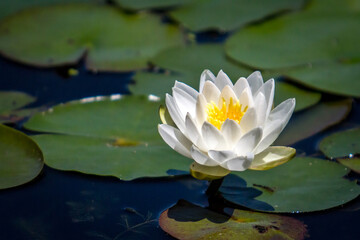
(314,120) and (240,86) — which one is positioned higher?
(240,86)

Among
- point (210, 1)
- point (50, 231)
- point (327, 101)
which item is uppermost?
point (210, 1)

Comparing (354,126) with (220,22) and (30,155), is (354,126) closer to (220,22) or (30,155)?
(220,22)

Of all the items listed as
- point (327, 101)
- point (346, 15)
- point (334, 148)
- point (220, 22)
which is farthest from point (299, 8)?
point (334, 148)

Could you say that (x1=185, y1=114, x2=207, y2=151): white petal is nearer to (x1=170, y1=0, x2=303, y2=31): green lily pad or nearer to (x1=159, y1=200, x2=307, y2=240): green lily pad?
(x1=159, y1=200, x2=307, y2=240): green lily pad

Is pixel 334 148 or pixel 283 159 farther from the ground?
pixel 283 159

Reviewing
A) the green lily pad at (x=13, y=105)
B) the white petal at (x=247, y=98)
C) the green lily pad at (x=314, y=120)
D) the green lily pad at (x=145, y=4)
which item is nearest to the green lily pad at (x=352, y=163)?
the green lily pad at (x=314, y=120)

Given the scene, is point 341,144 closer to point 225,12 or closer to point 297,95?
point 297,95

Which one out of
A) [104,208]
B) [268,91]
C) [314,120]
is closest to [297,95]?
[314,120]

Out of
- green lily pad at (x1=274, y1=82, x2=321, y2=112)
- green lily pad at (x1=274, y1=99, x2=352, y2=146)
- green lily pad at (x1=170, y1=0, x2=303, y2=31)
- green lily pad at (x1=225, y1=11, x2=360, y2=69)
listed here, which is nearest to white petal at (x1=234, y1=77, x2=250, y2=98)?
green lily pad at (x1=274, y1=99, x2=352, y2=146)
